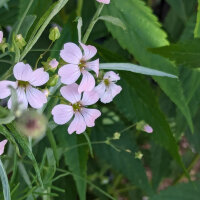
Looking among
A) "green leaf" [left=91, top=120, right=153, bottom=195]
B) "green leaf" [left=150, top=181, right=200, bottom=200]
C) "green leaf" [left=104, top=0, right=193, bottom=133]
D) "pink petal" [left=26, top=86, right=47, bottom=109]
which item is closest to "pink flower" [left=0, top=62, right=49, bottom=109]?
"pink petal" [left=26, top=86, right=47, bottom=109]

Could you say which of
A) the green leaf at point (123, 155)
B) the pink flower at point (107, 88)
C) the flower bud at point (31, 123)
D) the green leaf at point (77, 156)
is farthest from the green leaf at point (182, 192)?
the flower bud at point (31, 123)

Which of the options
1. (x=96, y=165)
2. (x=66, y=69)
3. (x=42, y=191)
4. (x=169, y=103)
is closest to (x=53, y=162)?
(x=42, y=191)

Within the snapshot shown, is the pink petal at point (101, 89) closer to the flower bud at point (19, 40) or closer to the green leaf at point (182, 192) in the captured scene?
the flower bud at point (19, 40)

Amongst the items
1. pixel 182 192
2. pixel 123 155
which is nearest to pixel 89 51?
pixel 123 155

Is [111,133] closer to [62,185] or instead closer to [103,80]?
[62,185]

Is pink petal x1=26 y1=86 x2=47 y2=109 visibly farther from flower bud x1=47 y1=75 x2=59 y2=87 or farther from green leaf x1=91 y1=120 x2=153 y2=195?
green leaf x1=91 y1=120 x2=153 y2=195

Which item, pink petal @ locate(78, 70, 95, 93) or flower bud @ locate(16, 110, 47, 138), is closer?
flower bud @ locate(16, 110, 47, 138)

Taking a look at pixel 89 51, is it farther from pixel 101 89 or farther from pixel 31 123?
pixel 31 123
